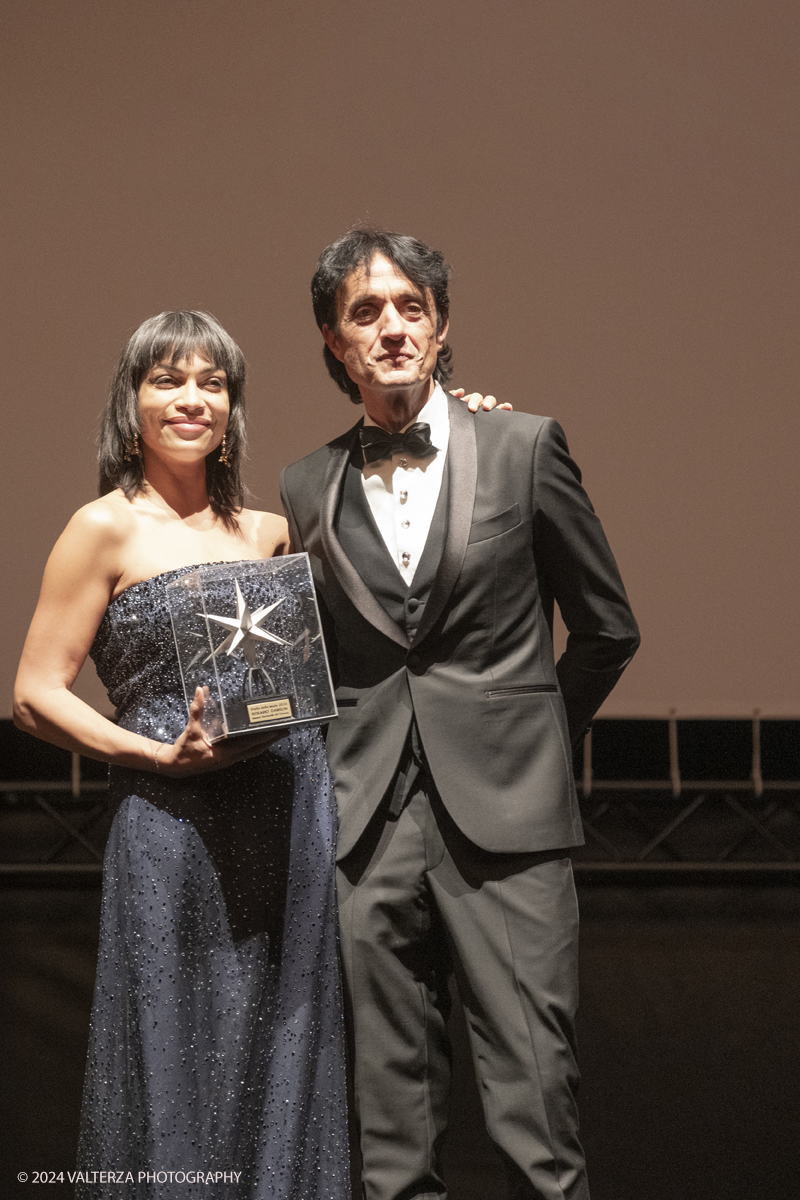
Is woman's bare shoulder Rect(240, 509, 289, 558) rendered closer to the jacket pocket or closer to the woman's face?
the woman's face

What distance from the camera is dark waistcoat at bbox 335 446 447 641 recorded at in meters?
1.77

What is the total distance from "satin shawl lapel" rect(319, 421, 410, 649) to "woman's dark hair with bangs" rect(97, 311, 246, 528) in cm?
18

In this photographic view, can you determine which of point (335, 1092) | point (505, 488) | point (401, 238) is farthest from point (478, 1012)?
point (401, 238)

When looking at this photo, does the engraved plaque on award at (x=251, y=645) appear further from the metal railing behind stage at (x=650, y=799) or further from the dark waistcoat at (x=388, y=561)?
the metal railing behind stage at (x=650, y=799)

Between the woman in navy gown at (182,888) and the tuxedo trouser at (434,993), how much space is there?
80mm

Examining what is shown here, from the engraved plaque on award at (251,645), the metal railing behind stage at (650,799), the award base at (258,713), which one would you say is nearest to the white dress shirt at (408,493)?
the engraved plaque on award at (251,645)

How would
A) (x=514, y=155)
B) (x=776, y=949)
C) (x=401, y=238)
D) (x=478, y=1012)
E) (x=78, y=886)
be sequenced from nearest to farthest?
(x=478, y=1012) < (x=401, y=238) < (x=776, y=949) < (x=514, y=155) < (x=78, y=886)

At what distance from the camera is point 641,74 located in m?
4.36

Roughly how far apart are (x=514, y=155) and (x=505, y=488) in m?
3.04

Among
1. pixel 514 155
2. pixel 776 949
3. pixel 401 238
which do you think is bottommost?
pixel 776 949

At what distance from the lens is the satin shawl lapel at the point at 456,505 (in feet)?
5.70

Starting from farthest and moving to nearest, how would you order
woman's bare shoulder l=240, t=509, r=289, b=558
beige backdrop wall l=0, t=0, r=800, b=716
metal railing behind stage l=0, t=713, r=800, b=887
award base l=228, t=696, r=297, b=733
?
metal railing behind stage l=0, t=713, r=800, b=887 < beige backdrop wall l=0, t=0, r=800, b=716 < woman's bare shoulder l=240, t=509, r=289, b=558 < award base l=228, t=696, r=297, b=733

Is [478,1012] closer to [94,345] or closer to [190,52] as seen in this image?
[94,345]

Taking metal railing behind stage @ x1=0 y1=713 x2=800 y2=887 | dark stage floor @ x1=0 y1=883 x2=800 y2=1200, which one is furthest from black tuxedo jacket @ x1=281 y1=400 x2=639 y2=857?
metal railing behind stage @ x1=0 y1=713 x2=800 y2=887
